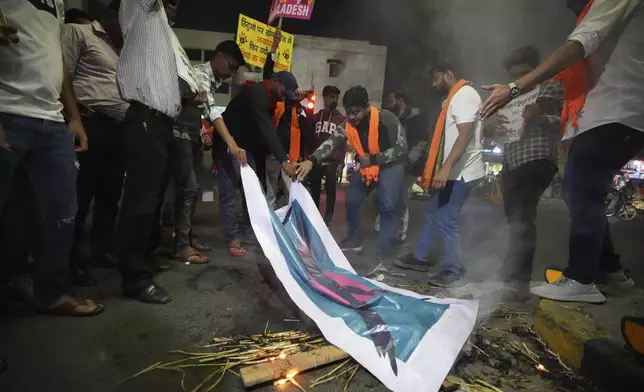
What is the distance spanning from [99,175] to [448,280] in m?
3.02

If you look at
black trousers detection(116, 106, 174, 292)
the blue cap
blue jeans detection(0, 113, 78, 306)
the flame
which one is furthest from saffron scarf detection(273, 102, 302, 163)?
the flame

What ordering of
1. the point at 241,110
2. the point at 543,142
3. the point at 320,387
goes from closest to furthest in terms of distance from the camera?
the point at 320,387, the point at 543,142, the point at 241,110

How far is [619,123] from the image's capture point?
6.85 ft

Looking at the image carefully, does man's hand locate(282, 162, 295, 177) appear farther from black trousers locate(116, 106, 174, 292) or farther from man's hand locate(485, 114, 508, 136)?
man's hand locate(485, 114, 508, 136)

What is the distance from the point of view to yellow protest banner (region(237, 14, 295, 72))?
870 centimetres

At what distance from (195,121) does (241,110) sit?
2.00ft

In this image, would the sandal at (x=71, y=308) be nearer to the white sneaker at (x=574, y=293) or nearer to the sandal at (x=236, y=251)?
the sandal at (x=236, y=251)

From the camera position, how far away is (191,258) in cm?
346

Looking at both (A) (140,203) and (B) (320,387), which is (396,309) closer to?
(B) (320,387)

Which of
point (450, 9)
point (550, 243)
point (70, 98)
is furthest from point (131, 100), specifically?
point (550, 243)

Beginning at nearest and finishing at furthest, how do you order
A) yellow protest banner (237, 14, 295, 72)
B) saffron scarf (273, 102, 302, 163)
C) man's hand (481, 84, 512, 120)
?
man's hand (481, 84, 512, 120)
saffron scarf (273, 102, 302, 163)
yellow protest banner (237, 14, 295, 72)

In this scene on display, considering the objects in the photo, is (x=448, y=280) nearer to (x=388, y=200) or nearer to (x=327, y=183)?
(x=388, y=200)

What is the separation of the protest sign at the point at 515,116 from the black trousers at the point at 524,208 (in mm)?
278

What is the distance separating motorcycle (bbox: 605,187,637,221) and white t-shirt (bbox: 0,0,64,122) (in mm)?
11892
